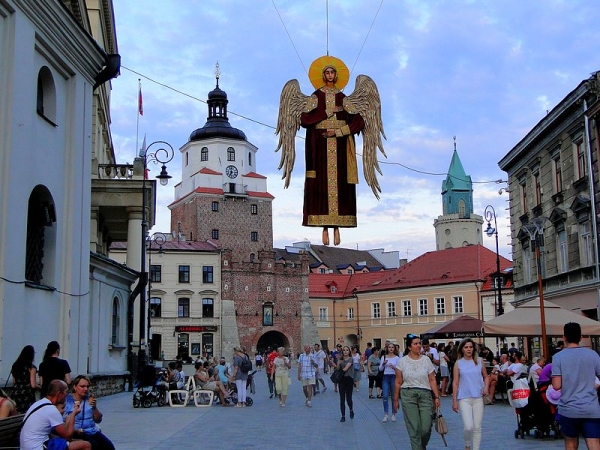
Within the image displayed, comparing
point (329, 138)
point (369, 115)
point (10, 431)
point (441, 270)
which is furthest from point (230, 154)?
point (10, 431)

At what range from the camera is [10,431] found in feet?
28.4

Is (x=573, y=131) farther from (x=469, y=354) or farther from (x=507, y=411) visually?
(x=469, y=354)

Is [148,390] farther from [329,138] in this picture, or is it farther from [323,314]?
[323,314]

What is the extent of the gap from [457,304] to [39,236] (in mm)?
59211

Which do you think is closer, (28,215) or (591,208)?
(28,215)

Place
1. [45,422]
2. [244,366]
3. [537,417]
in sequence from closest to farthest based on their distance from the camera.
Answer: [45,422]
[537,417]
[244,366]

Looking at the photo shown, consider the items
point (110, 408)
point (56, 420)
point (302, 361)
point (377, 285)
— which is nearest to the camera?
point (56, 420)

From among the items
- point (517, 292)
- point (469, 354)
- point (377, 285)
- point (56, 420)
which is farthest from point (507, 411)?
point (377, 285)

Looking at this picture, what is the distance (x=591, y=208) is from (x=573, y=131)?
140 inches

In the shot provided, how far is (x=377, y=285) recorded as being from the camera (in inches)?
3231

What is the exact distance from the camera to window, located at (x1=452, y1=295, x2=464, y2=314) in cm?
7150

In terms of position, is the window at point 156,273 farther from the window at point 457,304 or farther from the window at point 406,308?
the window at point 457,304

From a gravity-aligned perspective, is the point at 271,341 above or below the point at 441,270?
below

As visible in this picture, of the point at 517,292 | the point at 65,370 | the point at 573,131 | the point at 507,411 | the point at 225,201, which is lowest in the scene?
the point at 507,411
